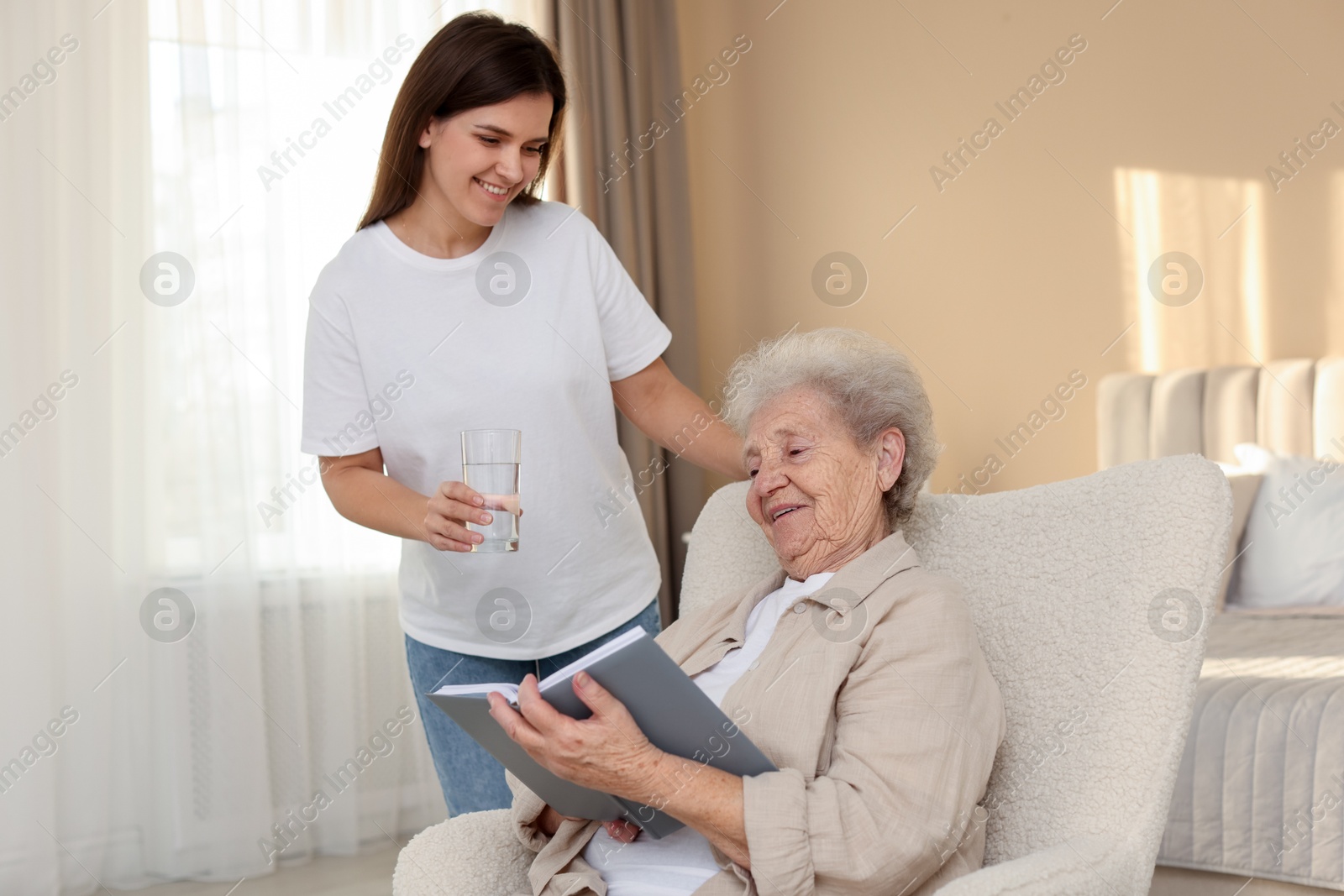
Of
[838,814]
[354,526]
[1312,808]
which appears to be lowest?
[1312,808]

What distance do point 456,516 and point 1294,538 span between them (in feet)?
6.48

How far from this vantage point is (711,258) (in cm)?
423

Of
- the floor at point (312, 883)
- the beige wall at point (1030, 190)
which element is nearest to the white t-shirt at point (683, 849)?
the floor at point (312, 883)

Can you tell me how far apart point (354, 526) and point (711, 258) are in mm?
1728

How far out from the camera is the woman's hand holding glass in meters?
1.37

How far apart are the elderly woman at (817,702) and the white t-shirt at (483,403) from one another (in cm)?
24

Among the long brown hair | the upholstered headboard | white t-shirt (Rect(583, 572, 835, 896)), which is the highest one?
the long brown hair

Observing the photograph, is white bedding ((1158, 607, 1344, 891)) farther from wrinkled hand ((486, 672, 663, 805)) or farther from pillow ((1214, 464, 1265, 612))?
wrinkled hand ((486, 672, 663, 805))

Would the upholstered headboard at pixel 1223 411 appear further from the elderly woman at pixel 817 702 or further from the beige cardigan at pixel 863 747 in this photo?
the beige cardigan at pixel 863 747

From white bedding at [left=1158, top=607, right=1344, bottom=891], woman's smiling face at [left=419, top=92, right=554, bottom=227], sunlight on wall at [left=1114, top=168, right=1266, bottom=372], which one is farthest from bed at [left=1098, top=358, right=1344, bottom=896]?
woman's smiling face at [left=419, top=92, right=554, bottom=227]

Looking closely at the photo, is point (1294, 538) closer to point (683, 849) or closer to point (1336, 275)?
point (1336, 275)

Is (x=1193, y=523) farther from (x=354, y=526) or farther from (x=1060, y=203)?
(x=354, y=526)

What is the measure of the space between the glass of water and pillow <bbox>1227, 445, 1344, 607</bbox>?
6.24 ft

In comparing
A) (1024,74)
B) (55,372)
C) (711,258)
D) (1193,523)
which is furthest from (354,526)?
(1193,523)
